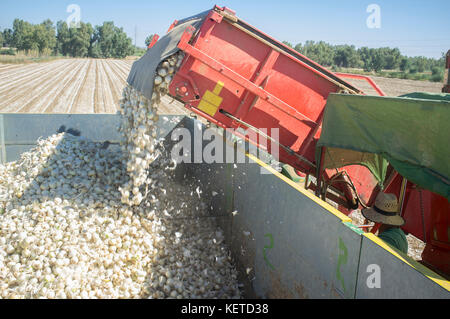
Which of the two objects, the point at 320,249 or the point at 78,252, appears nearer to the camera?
the point at 320,249

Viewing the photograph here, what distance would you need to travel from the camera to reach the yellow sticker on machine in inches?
170

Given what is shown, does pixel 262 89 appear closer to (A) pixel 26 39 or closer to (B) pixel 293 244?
(B) pixel 293 244

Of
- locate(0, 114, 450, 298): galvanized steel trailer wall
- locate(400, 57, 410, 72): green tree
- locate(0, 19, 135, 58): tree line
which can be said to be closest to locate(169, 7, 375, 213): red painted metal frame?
locate(0, 114, 450, 298): galvanized steel trailer wall

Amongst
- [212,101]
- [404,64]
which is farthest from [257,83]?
[404,64]

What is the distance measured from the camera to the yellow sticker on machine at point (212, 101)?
4.32 meters

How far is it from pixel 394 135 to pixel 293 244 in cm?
139

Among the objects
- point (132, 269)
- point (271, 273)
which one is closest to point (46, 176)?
point (132, 269)

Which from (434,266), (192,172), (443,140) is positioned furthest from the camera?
(192,172)

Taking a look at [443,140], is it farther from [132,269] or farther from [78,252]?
[78,252]

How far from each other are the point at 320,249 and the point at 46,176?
4.02 meters

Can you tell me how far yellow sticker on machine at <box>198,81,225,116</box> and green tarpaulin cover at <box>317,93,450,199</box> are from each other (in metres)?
1.30

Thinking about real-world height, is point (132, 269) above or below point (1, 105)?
below
